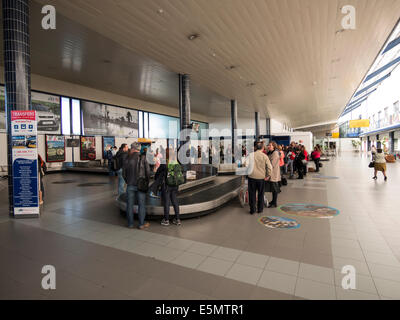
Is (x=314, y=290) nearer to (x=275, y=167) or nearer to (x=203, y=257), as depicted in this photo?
(x=203, y=257)

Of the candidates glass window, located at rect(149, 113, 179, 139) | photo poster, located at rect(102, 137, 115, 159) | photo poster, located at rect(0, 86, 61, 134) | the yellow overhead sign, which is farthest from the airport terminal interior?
the yellow overhead sign

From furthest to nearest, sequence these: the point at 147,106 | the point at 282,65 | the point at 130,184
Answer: the point at 147,106
the point at 282,65
the point at 130,184

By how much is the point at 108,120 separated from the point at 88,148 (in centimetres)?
287

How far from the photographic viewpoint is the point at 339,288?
8.70ft

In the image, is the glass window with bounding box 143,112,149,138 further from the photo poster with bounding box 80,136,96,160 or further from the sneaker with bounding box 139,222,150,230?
the sneaker with bounding box 139,222,150,230

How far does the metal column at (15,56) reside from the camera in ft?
17.7

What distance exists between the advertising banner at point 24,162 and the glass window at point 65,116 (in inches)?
476

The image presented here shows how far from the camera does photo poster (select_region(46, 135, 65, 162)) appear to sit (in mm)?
15484

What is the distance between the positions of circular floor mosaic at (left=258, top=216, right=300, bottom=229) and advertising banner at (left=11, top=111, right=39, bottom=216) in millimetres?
5387

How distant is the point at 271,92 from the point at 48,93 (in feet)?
48.7

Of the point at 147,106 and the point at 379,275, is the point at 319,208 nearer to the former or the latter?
the point at 379,275

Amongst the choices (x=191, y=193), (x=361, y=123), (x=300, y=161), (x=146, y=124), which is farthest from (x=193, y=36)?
(x=361, y=123)

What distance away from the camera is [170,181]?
482 cm
